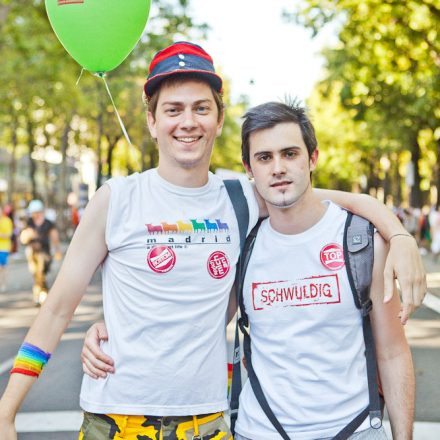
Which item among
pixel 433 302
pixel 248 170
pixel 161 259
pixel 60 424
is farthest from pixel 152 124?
pixel 433 302

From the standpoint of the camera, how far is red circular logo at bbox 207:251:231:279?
2.67 metres

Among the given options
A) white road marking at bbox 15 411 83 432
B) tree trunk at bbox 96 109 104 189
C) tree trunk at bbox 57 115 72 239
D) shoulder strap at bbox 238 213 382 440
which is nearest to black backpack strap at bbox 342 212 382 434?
shoulder strap at bbox 238 213 382 440

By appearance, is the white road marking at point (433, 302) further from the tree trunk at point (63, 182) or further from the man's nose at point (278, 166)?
the tree trunk at point (63, 182)

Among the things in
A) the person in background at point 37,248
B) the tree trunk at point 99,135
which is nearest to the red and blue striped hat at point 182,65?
the person in background at point 37,248

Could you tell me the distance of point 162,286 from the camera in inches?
102

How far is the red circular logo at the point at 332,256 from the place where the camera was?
2732mm

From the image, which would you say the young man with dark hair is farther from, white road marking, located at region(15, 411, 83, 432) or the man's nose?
white road marking, located at region(15, 411, 83, 432)

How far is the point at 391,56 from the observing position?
76.3 feet

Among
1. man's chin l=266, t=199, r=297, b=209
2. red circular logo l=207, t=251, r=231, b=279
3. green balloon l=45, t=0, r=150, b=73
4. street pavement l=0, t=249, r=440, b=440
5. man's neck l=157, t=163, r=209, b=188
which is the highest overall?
green balloon l=45, t=0, r=150, b=73

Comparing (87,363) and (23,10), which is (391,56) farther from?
(87,363)

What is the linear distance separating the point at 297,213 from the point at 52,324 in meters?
0.89

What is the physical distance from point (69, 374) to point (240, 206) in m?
5.85

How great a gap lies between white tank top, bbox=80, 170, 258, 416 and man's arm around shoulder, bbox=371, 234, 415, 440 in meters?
0.49

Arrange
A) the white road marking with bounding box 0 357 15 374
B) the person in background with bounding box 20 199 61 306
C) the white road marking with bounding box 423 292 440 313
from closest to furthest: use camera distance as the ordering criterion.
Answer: the white road marking with bounding box 0 357 15 374, the white road marking with bounding box 423 292 440 313, the person in background with bounding box 20 199 61 306
